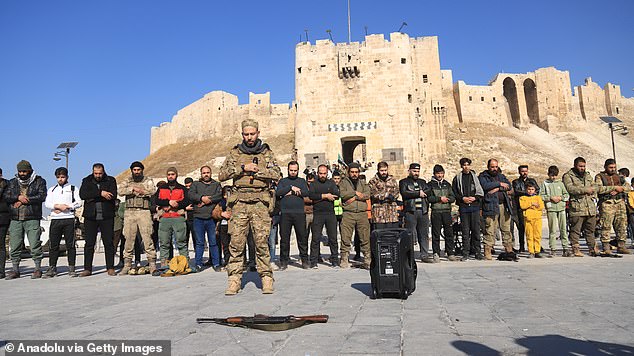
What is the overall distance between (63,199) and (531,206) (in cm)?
807

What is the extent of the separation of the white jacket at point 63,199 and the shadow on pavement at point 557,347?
673cm

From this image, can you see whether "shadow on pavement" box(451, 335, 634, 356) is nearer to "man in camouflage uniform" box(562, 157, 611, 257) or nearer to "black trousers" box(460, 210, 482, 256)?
"black trousers" box(460, 210, 482, 256)

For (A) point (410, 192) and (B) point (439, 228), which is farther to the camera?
(B) point (439, 228)

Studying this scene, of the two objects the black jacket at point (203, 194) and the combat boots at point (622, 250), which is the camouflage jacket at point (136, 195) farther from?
the combat boots at point (622, 250)

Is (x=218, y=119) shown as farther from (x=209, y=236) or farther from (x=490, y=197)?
(x=490, y=197)

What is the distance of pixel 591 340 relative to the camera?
2670 mm

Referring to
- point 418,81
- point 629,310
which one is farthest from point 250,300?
point 418,81

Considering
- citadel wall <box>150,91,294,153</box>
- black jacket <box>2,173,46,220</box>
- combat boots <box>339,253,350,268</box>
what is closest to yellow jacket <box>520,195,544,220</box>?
combat boots <box>339,253,350,268</box>

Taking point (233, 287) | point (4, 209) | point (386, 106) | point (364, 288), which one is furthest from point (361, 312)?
point (386, 106)

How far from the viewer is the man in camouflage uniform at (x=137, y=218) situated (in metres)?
6.92

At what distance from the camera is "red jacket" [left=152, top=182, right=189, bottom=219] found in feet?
23.3

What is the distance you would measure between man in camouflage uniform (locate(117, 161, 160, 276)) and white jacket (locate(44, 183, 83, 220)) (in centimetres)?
98

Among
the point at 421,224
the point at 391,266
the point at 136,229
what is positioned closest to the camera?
the point at 391,266

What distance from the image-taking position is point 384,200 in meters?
7.22
